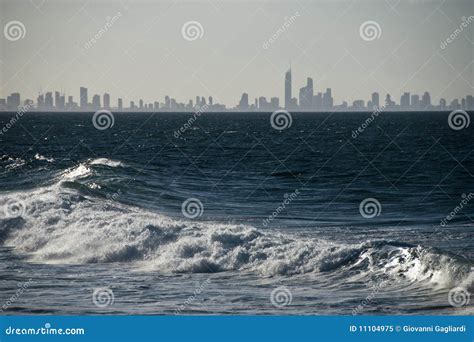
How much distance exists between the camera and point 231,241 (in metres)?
18.4

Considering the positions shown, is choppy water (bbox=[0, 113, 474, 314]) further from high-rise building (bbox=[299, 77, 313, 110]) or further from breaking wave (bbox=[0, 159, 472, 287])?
high-rise building (bbox=[299, 77, 313, 110])

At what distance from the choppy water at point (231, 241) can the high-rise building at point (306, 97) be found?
35.3 m

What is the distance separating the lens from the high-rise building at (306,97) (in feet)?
246

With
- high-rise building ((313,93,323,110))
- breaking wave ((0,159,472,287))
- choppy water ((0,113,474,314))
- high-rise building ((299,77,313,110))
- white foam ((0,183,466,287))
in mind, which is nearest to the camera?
choppy water ((0,113,474,314))

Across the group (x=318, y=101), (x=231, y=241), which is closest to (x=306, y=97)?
(x=318, y=101)

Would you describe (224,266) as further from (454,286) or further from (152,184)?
(152,184)

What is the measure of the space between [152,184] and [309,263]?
55.9 ft

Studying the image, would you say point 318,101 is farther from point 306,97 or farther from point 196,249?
point 196,249

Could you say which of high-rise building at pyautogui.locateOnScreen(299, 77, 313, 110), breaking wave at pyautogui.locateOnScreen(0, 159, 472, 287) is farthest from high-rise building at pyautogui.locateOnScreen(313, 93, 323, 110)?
breaking wave at pyautogui.locateOnScreen(0, 159, 472, 287)

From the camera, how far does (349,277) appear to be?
15.4 meters

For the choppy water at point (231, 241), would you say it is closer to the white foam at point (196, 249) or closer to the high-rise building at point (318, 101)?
the white foam at point (196, 249)

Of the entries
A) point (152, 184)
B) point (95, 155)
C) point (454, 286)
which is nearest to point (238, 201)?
point (152, 184)

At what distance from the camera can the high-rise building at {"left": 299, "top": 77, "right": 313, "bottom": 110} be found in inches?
2948

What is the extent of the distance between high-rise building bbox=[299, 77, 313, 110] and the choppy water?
35350 millimetres
